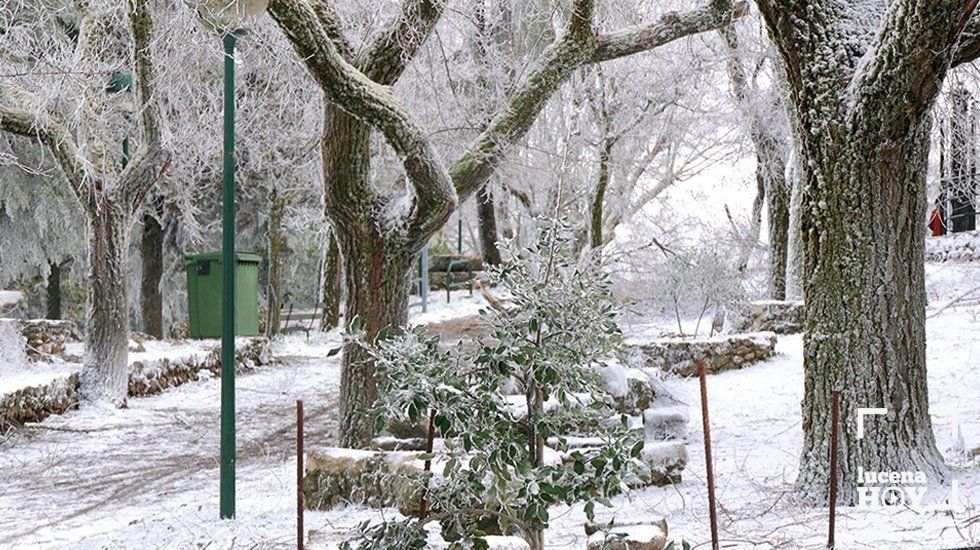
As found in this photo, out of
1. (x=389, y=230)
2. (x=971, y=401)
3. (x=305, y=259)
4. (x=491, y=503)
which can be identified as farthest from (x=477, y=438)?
(x=305, y=259)

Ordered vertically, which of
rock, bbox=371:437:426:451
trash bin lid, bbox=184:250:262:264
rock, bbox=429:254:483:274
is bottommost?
rock, bbox=371:437:426:451

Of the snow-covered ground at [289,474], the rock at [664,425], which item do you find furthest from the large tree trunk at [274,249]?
the rock at [664,425]

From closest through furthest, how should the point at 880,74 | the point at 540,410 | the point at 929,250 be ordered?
the point at 540,410 < the point at 880,74 < the point at 929,250

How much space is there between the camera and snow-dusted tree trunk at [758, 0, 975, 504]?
17.0 ft

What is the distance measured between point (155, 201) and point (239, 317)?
3.62 metres

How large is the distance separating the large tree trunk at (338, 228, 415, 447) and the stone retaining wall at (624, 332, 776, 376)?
403cm

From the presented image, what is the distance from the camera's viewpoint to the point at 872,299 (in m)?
5.24

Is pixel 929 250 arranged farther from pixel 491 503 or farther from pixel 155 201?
pixel 491 503

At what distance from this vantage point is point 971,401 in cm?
816

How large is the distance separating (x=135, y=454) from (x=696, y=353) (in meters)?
6.18

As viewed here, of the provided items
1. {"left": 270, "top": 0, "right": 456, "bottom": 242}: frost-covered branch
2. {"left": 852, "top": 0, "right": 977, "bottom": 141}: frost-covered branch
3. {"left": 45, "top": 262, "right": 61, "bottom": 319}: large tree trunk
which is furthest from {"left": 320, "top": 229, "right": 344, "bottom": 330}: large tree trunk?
{"left": 852, "top": 0, "right": 977, "bottom": 141}: frost-covered branch

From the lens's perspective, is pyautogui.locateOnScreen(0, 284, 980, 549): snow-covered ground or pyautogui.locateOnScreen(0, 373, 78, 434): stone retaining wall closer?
pyautogui.locateOnScreen(0, 284, 980, 549): snow-covered ground

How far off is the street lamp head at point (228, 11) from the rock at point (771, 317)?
913cm

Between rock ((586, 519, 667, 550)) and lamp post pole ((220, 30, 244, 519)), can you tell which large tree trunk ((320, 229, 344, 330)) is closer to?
lamp post pole ((220, 30, 244, 519))
